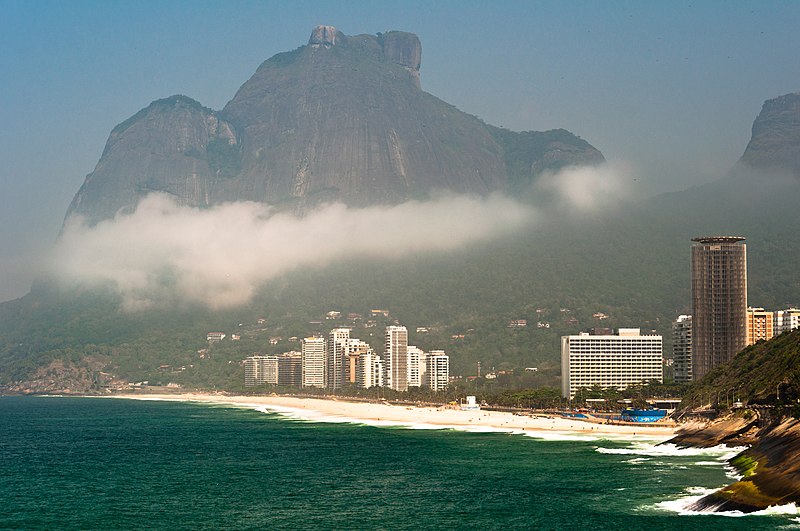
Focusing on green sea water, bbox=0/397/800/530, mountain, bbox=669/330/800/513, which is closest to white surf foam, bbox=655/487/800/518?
green sea water, bbox=0/397/800/530

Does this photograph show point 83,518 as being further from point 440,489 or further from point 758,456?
point 758,456

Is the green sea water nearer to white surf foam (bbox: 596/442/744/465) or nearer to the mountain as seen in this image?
white surf foam (bbox: 596/442/744/465)

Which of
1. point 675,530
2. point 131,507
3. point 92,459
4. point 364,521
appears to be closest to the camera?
point 675,530

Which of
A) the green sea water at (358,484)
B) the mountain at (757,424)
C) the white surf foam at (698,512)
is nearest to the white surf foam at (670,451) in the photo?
the green sea water at (358,484)

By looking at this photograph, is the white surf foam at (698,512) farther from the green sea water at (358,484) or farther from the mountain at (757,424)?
the mountain at (757,424)

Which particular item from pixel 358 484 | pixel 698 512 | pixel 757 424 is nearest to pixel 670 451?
pixel 757 424

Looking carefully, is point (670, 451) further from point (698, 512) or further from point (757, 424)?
point (698, 512)

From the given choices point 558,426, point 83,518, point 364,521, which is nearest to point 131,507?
point 83,518

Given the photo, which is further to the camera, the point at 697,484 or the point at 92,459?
the point at 92,459
